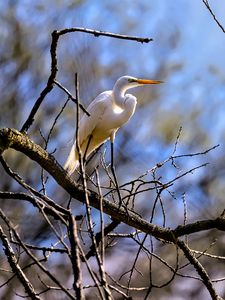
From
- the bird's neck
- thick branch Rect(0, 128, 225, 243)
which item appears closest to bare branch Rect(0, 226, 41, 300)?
thick branch Rect(0, 128, 225, 243)

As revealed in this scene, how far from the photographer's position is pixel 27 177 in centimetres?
→ 482

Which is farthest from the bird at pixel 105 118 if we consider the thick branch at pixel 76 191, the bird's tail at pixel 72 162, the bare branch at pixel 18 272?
the bare branch at pixel 18 272

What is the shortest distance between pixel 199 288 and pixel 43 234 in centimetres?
131

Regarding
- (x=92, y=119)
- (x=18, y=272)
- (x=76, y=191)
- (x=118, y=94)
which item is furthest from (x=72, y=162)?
(x=18, y=272)

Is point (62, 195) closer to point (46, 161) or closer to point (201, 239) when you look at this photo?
point (201, 239)

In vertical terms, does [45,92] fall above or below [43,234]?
below

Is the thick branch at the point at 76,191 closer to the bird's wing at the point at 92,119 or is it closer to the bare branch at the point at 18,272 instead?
the bare branch at the point at 18,272

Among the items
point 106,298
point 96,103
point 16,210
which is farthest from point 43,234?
point 106,298

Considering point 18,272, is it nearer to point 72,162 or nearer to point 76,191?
point 76,191

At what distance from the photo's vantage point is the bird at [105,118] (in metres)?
2.03

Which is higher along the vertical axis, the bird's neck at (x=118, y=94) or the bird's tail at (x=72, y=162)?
the bird's neck at (x=118, y=94)

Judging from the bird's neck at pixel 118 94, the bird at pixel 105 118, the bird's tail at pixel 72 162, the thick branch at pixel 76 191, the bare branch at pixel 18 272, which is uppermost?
the bird's neck at pixel 118 94

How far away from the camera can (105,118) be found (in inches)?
80.4

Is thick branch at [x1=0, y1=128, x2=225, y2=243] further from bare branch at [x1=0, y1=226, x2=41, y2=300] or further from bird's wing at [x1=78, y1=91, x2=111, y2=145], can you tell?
bird's wing at [x1=78, y1=91, x2=111, y2=145]
